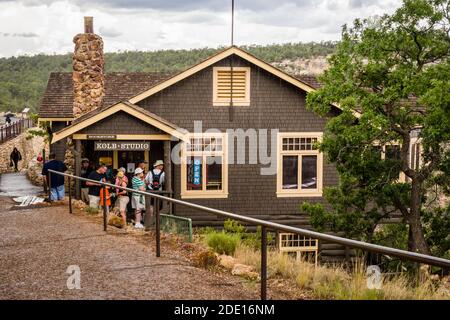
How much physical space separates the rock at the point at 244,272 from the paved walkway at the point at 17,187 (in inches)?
553

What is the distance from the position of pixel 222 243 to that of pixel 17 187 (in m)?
16.4

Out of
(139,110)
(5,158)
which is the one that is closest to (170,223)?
(139,110)

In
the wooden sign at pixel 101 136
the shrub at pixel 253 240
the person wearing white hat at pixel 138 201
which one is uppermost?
the wooden sign at pixel 101 136

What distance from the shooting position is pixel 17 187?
2341 centimetres

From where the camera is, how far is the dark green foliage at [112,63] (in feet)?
297

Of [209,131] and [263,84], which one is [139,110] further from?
Answer: [263,84]

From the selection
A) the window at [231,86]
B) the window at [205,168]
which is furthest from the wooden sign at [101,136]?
the window at [231,86]

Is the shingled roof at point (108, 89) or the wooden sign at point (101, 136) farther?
the shingled roof at point (108, 89)

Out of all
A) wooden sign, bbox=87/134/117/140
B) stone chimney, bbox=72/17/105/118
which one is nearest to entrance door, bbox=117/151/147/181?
stone chimney, bbox=72/17/105/118

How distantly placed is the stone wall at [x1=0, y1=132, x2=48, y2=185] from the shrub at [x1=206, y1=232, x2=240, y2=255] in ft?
57.9

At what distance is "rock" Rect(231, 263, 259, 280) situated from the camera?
24.8 feet

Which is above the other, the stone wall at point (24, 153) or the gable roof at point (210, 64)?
the gable roof at point (210, 64)

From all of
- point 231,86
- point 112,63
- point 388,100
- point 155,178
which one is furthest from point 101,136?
point 112,63

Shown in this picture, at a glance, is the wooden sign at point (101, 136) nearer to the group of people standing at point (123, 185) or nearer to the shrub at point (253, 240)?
the group of people standing at point (123, 185)
